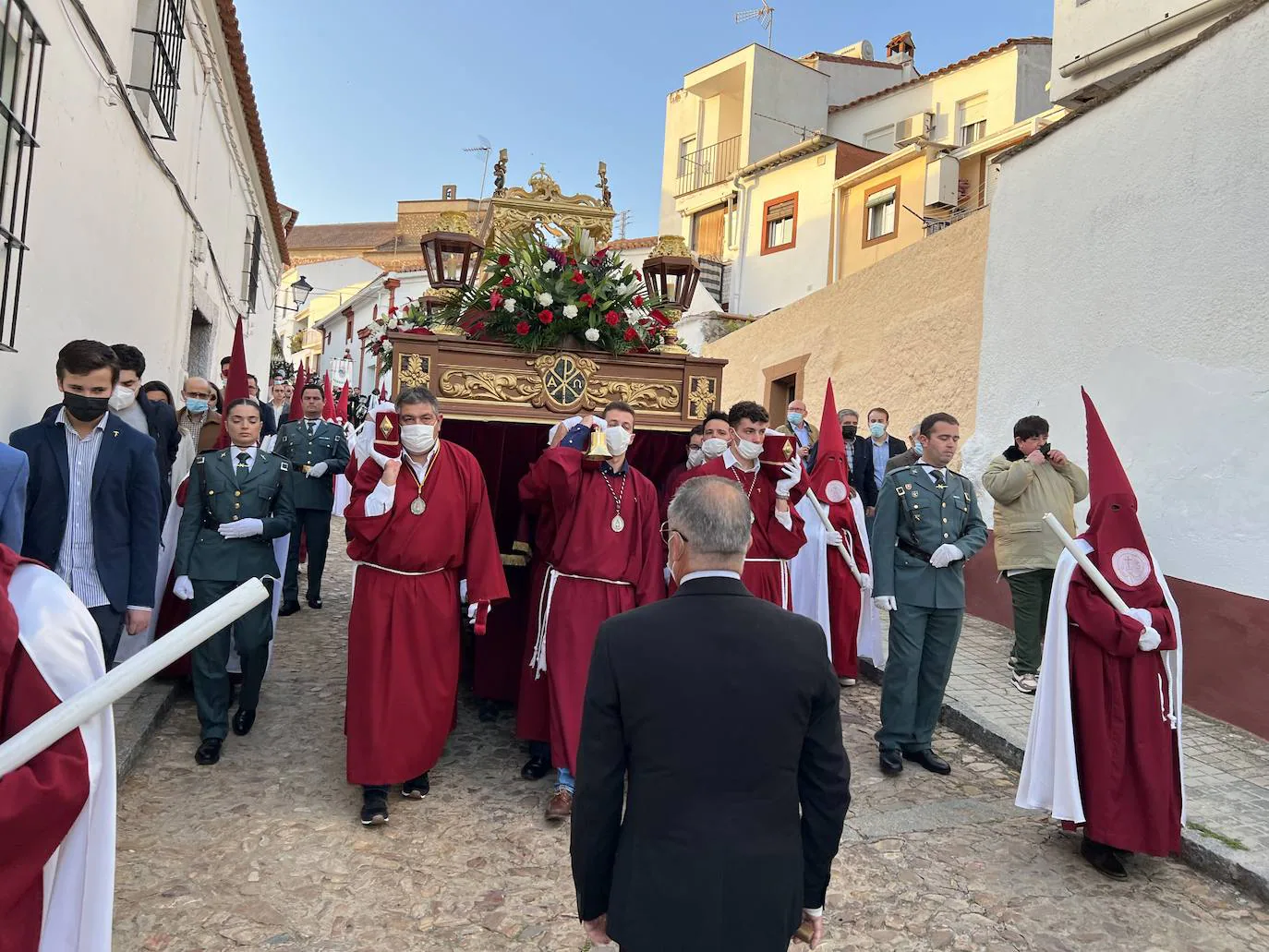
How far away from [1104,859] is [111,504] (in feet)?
14.6

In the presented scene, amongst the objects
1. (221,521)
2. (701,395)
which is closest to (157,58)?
(221,521)

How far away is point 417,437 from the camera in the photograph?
4012mm

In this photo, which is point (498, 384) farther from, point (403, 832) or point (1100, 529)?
point (1100, 529)

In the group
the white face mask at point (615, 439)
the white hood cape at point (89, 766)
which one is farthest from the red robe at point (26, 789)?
the white face mask at point (615, 439)

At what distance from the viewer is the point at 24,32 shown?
4203 mm

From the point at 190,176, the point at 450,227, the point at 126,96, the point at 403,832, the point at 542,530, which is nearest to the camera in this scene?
the point at 403,832

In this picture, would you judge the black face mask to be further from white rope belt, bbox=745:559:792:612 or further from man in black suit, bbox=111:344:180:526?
white rope belt, bbox=745:559:792:612

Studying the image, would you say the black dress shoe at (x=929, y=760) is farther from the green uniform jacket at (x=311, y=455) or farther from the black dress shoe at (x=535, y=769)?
the green uniform jacket at (x=311, y=455)

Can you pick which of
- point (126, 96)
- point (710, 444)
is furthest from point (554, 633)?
point (126, 96)

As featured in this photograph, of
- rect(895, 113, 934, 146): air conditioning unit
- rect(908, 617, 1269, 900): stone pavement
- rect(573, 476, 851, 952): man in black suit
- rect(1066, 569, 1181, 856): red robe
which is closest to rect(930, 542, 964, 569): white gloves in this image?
rect(1066, 569, 1181, 856): red robe

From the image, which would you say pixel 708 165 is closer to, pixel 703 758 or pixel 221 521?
pixel 221 521

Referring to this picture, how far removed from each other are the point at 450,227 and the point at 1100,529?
3.88m

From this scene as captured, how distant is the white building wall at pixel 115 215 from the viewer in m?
4.54

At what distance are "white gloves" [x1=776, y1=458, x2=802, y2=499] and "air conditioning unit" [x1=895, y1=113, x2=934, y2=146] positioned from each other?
1746 cm
